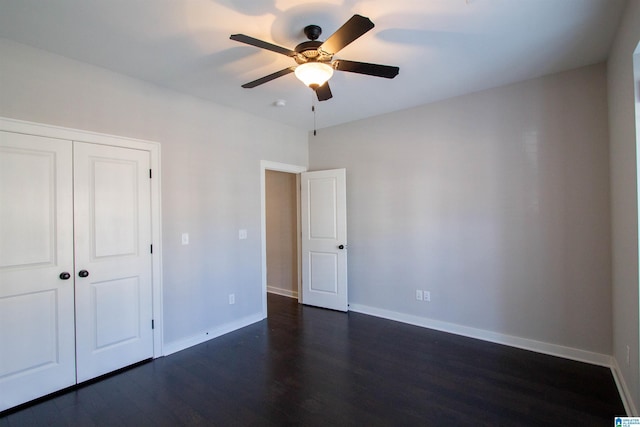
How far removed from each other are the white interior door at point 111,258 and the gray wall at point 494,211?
2655 mm

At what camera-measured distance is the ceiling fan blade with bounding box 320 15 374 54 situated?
1.65 meters

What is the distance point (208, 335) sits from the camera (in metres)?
3.50

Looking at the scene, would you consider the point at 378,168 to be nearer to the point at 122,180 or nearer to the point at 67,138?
the point at 122,180

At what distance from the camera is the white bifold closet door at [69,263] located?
2.28 metres

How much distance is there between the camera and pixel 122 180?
284cm

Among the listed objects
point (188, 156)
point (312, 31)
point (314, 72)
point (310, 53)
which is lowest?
point (188, 156)

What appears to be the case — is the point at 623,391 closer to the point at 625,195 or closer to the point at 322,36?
the point at 625,195

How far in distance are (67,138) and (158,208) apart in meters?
0.92

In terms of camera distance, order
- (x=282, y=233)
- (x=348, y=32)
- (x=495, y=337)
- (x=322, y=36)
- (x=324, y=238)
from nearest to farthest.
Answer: (x=348, y=32) → (x=322, y=36) → (x=495, y=337) → (x=324, y=238) → (x=282, y=233)

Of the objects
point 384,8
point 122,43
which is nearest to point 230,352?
point 122,43

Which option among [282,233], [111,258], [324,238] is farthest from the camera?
[282,233]

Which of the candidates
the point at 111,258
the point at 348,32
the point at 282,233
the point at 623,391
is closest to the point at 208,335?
the point at 111,258

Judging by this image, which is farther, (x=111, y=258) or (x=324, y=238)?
(x=324, y=238)

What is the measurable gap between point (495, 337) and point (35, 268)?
4349 mm
